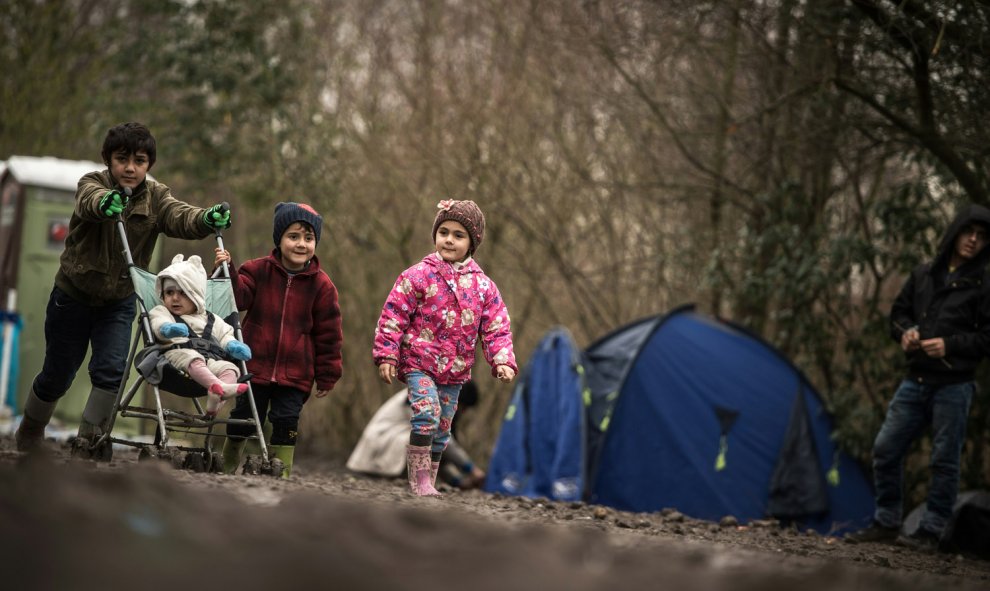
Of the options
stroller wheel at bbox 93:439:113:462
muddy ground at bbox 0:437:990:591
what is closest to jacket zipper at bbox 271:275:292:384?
stroller wheel at bbox 93:439:113:462

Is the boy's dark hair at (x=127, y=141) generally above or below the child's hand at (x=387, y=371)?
above

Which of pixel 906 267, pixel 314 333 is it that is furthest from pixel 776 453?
pixel 314 333

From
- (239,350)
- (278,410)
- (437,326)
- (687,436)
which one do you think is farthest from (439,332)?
(687,436)

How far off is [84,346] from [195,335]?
0.68m

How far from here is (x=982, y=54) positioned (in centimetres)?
774

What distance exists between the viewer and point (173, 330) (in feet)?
18.3

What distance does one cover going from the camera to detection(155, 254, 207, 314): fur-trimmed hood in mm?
5836

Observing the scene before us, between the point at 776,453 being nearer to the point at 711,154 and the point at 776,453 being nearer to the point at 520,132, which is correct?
the point at 711,154

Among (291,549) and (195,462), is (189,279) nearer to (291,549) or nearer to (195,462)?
(195,462)

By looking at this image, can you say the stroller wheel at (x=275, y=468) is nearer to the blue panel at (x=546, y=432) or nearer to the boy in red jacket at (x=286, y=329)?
the boy in red jacket at (x=286, y=329)

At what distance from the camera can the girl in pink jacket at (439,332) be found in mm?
6043

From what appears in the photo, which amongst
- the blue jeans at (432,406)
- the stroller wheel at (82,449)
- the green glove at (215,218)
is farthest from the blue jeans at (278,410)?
the green glove at (215,218)

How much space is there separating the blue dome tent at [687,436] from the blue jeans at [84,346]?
4.61 meters

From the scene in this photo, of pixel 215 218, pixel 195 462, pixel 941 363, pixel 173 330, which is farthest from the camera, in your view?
pixel 941 363
